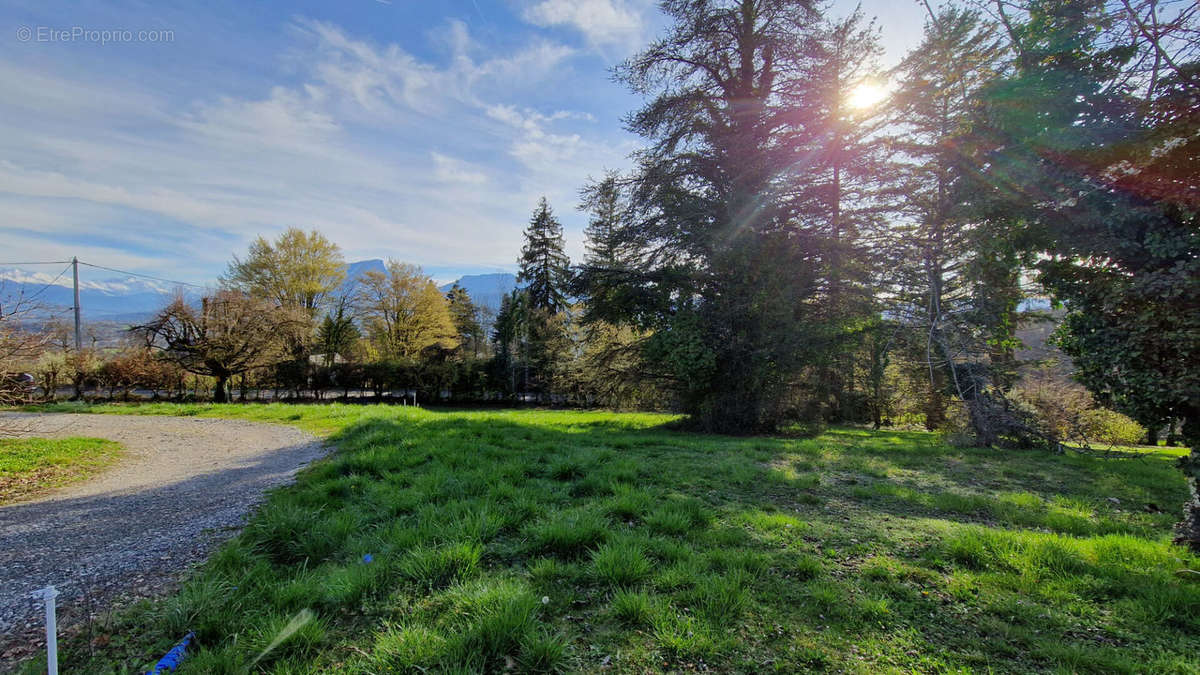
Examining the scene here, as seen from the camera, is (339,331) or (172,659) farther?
(339,331)

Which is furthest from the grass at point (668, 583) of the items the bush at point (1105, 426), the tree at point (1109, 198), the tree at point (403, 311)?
the tree at point (403, 311)

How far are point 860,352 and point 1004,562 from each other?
36.8 ft

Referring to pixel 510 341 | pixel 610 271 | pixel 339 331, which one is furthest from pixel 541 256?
pixel 610 271

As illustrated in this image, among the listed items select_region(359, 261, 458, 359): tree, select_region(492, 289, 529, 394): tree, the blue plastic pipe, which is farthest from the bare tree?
select_region(492, 289, 529, 394): tree

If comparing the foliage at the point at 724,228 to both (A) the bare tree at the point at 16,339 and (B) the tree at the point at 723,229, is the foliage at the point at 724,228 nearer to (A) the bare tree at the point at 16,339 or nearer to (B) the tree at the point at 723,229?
(B) the tree at the point at 723,229

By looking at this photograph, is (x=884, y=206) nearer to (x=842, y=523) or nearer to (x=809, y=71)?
(x=809, y=71)

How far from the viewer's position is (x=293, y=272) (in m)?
29.3

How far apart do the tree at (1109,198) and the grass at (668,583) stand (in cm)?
141

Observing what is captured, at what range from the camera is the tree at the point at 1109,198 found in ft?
10.6

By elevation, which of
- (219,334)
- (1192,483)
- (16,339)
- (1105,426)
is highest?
(219,334)

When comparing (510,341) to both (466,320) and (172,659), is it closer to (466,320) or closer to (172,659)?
(466,320)

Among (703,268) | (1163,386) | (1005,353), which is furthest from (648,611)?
(1005,353)

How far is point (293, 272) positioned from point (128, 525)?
30.1 metres

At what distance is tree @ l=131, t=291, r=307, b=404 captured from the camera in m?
17.2
